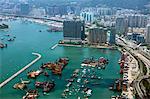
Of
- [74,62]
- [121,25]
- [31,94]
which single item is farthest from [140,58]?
[121,25]

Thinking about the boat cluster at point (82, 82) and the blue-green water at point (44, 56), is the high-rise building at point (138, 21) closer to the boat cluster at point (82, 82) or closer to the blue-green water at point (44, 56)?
the blue-green water at point (44, 56)

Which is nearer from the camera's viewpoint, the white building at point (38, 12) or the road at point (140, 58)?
the road at point (140, 58)

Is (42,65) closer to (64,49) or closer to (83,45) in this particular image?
(64,49)

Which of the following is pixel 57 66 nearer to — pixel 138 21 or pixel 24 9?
pixel 138 21

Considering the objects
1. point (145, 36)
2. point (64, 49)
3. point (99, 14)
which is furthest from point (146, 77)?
point (99, 14)

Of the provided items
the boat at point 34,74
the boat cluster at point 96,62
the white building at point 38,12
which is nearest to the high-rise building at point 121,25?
the boat cluster at point 96,62
